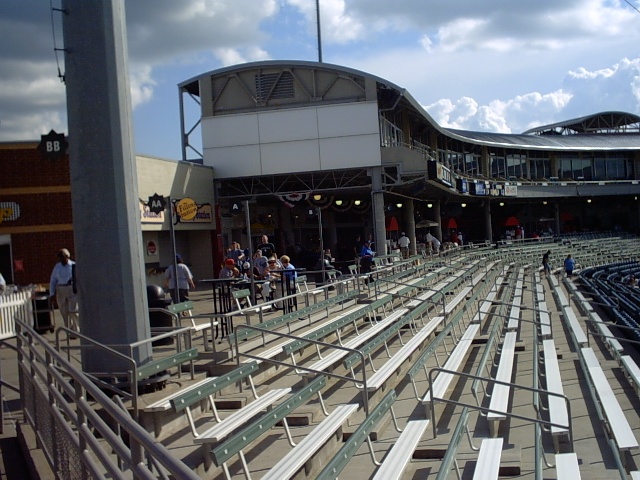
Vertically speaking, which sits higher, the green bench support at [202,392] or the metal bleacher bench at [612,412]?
the green bench support at [202,392]

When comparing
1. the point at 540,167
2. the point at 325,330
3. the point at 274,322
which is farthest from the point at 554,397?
the point at 540,167

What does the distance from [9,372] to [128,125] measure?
437 centimetres

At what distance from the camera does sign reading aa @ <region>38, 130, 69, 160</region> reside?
25.7ft

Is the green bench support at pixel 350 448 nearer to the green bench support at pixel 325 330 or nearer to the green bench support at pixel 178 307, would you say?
the green bench support at pixel 325 330

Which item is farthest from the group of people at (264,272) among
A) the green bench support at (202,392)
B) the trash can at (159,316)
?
the green bench support at (202,392)

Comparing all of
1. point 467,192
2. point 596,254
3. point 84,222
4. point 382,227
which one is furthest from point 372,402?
point 596,254

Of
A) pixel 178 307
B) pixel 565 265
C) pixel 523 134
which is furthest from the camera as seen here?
pixel 523 134

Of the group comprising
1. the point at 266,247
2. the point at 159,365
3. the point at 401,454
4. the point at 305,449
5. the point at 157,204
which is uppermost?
the point at 157,204

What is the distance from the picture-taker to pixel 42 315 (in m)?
14.6

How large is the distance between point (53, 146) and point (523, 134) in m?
55.9

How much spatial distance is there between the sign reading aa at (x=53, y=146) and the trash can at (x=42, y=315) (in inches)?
280

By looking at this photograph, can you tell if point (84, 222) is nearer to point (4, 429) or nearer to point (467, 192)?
point (4, 429)

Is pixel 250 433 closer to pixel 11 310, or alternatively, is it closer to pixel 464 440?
pixel 464 440

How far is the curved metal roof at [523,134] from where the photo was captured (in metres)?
30.2
